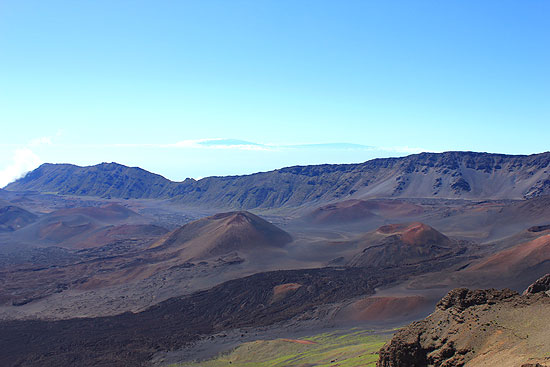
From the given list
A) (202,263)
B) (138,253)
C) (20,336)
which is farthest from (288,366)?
(138,253)

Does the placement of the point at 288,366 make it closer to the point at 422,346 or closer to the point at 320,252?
the point at 422,346

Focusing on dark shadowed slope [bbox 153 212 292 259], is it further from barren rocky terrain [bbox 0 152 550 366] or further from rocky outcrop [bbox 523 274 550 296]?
rocky outcrop [bbox 523 274 550 296]

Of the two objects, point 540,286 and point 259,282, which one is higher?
point 540,286

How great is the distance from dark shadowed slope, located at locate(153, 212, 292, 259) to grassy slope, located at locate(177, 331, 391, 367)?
45394 mm

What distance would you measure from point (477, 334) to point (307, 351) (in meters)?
23.8

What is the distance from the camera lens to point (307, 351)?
136ft

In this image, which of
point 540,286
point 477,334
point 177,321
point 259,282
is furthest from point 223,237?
point 477,334

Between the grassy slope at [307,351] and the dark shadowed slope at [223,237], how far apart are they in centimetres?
4539

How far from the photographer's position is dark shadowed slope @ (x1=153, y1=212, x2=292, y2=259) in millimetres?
91688

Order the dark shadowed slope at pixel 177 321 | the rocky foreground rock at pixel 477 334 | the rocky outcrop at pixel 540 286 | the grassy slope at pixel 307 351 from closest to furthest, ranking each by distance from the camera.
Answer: the rocky foreground rock at pixel 477 334, the rocky outcrop at pixel 540 286, the grassy slope at pixel 307 351, the dark shadowed slope at pixel 177 321

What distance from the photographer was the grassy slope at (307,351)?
121 feet

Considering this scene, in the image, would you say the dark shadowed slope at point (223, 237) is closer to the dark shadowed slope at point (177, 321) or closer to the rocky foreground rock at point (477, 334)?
the dark shadowed slope at point (177, 321)

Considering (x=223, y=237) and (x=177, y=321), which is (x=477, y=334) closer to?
(x=177, y=321)

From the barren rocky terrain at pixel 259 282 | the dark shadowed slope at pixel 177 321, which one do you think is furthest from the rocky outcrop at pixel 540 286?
the dark shadowed slope at pixel 177 321
